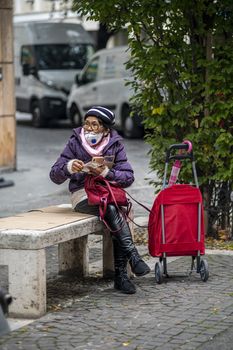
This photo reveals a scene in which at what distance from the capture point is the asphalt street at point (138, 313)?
6.66 meters

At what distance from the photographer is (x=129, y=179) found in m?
8.37

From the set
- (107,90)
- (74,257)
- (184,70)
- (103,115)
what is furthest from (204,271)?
(107,90)

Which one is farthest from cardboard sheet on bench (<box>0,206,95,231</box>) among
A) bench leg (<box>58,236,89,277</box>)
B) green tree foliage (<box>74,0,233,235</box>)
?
green tree foliage (<box>74,0,233,235</box>)

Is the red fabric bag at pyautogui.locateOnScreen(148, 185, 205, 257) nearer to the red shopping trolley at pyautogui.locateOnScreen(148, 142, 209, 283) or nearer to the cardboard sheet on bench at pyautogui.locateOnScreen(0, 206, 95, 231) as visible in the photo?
the red shopping trolley at pyautogui.locateOnScreen(148, 142, 209, 283)

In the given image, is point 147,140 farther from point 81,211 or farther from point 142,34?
point 81,211

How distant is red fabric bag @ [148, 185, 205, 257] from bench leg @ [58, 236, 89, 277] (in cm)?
77

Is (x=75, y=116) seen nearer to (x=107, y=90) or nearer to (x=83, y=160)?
(x=107, y=90)

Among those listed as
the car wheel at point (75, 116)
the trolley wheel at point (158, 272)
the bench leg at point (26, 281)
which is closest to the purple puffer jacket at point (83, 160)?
the trolley wheel at point (158, 272)

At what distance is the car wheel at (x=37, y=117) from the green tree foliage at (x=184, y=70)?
61.6ft

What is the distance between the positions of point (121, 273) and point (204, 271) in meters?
0.72

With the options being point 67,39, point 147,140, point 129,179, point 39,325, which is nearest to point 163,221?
point 129,179

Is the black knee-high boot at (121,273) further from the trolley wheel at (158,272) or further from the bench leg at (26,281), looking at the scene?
the bench leg at (26,281)

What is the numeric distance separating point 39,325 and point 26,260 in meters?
0.47

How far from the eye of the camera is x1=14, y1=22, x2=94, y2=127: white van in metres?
28.8
